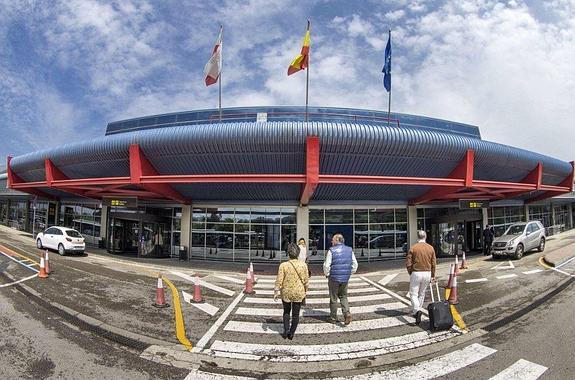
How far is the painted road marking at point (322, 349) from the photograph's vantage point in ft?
18.4

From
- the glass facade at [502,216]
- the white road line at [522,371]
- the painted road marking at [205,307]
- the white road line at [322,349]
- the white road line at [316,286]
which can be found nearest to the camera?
the white road line at [522,371]

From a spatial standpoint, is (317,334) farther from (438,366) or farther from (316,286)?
(316,286)

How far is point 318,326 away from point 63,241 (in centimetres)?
1887

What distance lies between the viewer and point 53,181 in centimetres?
2044

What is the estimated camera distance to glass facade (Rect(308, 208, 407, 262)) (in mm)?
20422

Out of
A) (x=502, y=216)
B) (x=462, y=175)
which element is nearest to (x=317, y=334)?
(x=462, y=175)

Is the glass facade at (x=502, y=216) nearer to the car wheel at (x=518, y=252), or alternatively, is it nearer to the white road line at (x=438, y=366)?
the car wheel at (x=518, y=252)

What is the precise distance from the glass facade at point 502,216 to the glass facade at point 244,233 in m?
16.2

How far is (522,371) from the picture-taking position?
187 inches

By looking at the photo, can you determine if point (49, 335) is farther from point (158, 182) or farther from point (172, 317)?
point (158, 182)

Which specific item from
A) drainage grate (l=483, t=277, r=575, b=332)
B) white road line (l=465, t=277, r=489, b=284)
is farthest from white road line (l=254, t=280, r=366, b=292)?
drainage grate (l=483, t=277, r=575, b=332)

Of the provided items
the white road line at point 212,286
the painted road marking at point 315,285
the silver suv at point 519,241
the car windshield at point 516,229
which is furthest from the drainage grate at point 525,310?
the car windshield at point 516,229

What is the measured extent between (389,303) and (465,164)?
10576 mm

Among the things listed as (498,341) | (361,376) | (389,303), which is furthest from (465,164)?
(361,376)
